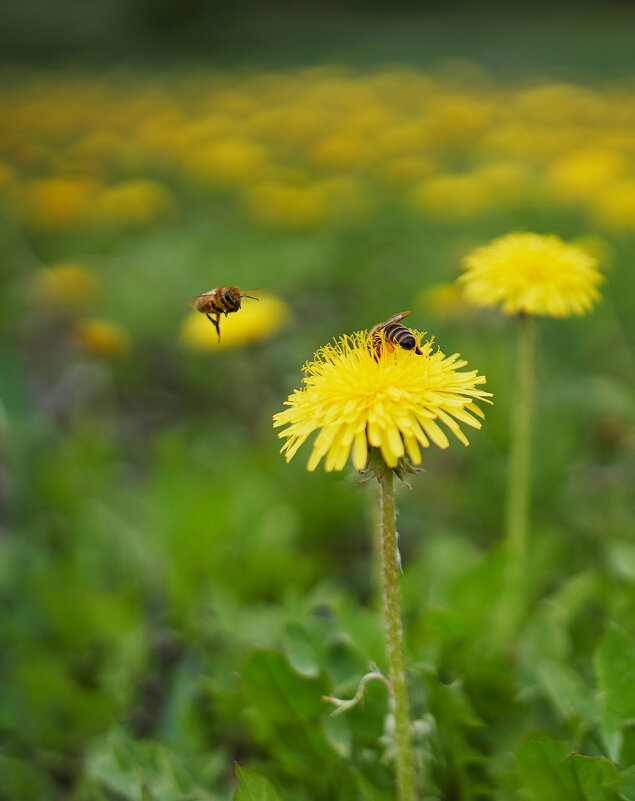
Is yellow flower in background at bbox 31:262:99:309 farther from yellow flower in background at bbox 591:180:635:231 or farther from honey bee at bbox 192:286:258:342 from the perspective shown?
yellow flower in background at bbox 591:180:635:231

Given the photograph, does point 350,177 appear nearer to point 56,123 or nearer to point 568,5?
point 56,123

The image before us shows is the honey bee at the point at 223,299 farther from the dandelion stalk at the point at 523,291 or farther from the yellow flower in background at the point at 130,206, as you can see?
the yellow flower in background at the point at 130,206

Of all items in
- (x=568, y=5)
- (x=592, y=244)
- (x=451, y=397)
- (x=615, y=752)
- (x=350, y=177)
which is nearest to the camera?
(x=451, y=397)

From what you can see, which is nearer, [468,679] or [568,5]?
[468,679]

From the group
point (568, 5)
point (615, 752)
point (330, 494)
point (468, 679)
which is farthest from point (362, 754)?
→ point (568, 5)

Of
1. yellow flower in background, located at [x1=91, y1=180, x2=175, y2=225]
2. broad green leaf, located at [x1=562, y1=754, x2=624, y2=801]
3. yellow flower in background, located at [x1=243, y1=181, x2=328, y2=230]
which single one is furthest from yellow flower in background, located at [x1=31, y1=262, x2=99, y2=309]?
broad green leaf, located at [x1=562, y1=754, x2=624, y2=801]

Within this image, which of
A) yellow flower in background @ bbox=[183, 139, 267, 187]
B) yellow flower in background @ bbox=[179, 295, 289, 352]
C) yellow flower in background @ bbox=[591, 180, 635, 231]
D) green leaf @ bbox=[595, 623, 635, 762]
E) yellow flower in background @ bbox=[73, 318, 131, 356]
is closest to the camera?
green leaf @ bbox=[595, 623, 635, 762]

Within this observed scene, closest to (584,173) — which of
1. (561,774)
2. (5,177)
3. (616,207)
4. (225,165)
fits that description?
(616,207)
